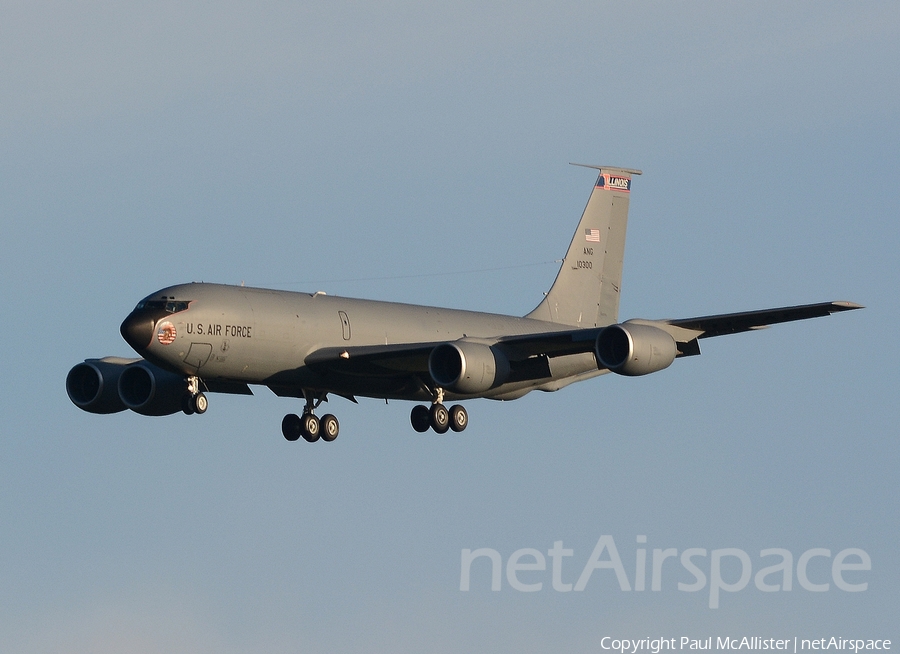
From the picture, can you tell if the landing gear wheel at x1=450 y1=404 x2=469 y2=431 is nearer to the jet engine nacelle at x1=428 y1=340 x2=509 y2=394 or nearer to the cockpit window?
the jet engine nacelle at x1=428 y1=340 x2=509 y2=394

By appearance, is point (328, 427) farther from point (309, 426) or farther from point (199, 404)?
point (199, 404)

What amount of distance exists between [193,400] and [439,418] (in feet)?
29.3

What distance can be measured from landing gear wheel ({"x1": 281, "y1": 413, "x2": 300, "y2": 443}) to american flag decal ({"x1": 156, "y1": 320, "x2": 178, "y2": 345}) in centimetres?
838

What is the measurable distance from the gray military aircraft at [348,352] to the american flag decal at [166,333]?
0.03 meters

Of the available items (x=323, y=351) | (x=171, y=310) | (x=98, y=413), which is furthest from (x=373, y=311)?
(x=98, y=413)

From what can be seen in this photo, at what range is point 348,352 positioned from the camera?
52.9m

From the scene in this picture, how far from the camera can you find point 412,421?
57.1 m

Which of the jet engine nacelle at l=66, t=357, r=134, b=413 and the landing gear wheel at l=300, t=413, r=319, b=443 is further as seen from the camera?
the jet engine nacelle at l=66, t=357, r=134, b=413

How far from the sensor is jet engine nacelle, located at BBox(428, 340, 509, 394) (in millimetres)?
52406

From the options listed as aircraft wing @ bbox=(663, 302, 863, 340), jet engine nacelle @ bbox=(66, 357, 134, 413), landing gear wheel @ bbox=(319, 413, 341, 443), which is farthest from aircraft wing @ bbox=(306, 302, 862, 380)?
jet engine nacelle @ bbox=(66, 357, 134, 413)

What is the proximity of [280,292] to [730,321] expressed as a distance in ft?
47.5

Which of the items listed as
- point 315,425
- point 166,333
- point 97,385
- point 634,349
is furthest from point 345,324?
point 97,385

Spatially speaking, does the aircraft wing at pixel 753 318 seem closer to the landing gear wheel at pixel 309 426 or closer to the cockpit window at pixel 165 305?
the landing gear wheel at pixel 309 426

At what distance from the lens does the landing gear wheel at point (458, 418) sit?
56.1 meters
